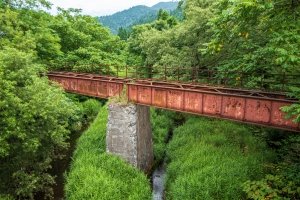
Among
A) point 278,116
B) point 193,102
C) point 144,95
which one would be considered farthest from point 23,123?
point 278,116

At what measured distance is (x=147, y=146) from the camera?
19672 mm

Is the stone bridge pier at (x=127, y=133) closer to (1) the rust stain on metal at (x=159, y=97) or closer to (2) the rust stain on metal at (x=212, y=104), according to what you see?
(1) the rust stain on metal at (x=159, y=97)

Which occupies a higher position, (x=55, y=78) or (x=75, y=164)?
(x=55, y=78)

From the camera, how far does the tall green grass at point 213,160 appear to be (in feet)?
46.6

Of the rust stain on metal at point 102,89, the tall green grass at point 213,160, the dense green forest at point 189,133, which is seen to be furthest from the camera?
the rust stain on metal at point 102,89

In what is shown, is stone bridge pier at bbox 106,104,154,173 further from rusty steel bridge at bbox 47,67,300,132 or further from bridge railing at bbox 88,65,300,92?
bridge railing at bbox 88,65,300,92

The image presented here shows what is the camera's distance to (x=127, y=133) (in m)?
18.1

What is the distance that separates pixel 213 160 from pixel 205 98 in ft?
11.6

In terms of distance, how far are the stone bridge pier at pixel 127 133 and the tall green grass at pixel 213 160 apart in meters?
2.07

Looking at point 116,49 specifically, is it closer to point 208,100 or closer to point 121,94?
point 121,94

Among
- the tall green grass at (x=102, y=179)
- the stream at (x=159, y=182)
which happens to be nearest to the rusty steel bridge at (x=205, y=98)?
the tall green grass at (x=102, y=179)

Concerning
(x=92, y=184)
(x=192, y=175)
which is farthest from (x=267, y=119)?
(x=92, y=184)

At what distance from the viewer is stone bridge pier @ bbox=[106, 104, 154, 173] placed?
1795 centimetres

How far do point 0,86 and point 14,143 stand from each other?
9.10 ft
